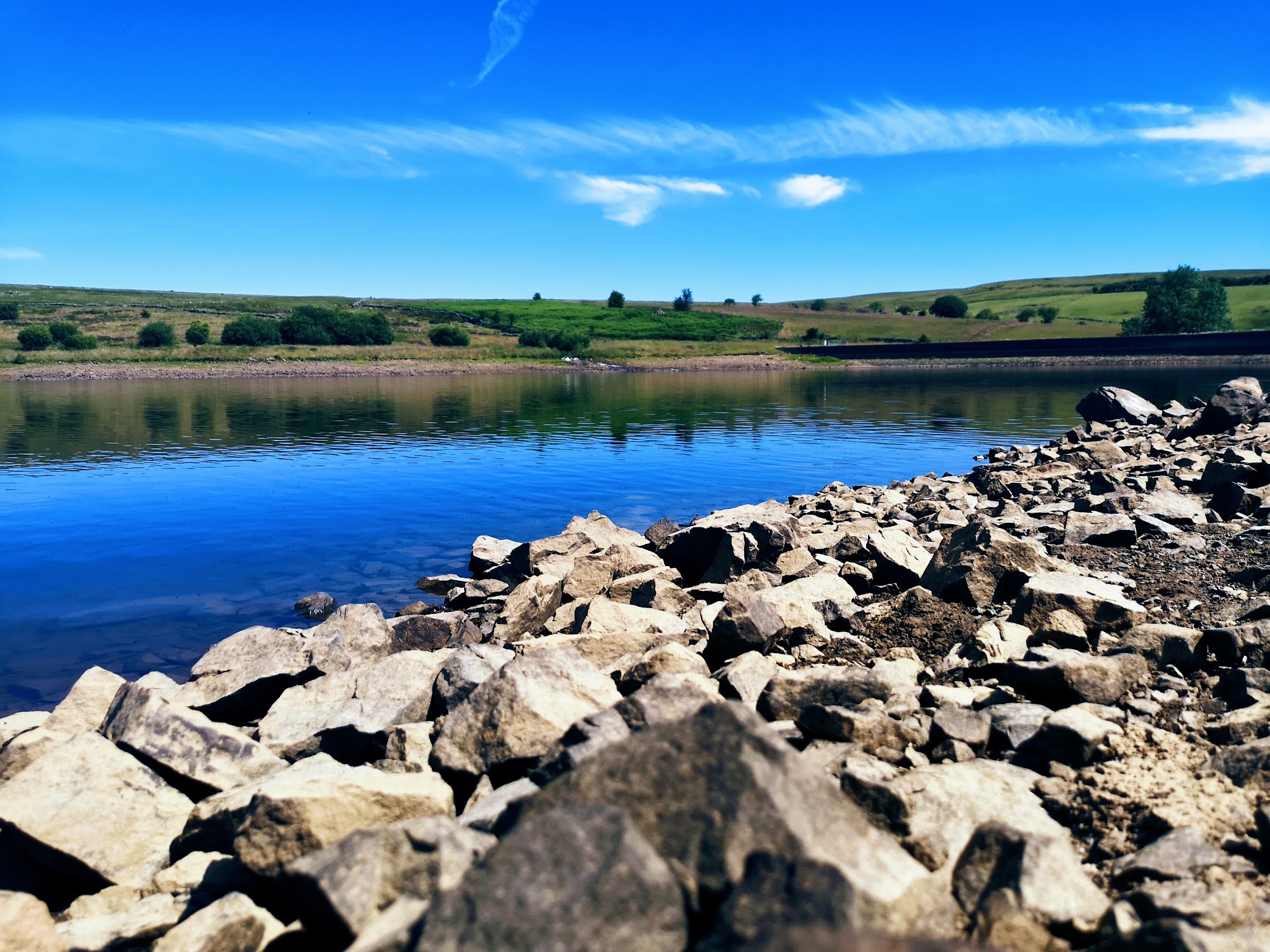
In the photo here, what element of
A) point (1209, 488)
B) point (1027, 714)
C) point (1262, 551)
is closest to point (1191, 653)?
point (1027, 714)

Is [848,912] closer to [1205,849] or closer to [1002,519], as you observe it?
[1205,849]

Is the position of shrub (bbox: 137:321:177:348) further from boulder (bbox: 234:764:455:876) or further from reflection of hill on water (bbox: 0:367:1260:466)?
boulder (bbox: 234:764:455:876)

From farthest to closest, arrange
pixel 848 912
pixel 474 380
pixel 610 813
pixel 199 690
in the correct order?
pixel 474 380
pixel 199 690
pixel 610 813
pixel 848 912

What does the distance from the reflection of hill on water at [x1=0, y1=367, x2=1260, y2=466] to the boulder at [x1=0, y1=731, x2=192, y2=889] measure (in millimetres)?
30748

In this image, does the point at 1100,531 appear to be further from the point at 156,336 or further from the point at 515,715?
the point at 156,336

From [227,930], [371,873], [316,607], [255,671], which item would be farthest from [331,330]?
[371,873]

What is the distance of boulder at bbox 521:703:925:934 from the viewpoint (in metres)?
3.41

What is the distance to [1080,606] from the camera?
747 centimetres

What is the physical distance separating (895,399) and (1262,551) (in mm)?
59227

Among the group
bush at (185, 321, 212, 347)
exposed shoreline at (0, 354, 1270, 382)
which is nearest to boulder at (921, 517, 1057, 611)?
exposed shoreline at (0, 354, 1270, 382)

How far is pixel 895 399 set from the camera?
221 ft

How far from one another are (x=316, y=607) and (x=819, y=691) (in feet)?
35.6

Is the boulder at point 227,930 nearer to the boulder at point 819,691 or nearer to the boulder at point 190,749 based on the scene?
the boulder at point 190,749

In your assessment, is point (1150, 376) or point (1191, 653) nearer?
point (1191, 653)
